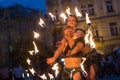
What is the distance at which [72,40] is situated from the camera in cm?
615

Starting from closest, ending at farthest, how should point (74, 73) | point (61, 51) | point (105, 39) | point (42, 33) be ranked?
point (74, 73) < point (61, 51) < point (105, 39) < point (42, 33)

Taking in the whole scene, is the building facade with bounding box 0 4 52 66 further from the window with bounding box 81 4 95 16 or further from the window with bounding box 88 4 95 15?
the window with bounding box 88 4 95 15

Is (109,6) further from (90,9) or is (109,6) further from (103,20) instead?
(90,9)

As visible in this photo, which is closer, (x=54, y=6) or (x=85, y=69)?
(x=85, y=69)

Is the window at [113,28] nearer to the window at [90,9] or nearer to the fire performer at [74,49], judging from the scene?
the window at [90,9]

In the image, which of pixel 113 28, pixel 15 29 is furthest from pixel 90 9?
pixel 15 29

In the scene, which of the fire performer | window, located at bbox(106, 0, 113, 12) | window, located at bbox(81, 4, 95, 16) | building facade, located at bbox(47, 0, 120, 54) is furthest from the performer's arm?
window, located at bbox(106, 0, 113, 12)

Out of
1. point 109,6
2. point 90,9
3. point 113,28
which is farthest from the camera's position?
point 90,9

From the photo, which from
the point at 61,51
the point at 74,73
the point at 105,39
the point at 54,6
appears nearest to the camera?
the point at 74,73

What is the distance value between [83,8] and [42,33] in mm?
19008

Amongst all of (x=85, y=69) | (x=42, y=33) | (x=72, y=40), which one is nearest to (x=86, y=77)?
(x=85, y=69)

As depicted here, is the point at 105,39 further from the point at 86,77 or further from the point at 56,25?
the point at 86,77

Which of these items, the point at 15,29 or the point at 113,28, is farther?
the point at 15,29

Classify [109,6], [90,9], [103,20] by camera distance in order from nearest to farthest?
[103,20], [109,6], [90,9]
